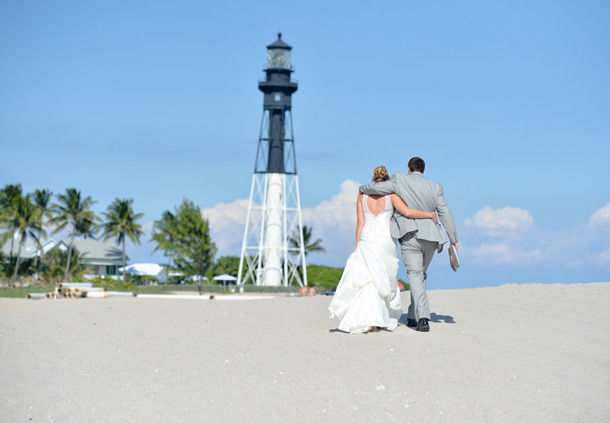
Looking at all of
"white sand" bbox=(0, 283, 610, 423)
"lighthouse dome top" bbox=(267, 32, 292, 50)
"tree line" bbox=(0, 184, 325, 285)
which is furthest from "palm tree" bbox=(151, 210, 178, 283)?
"white sand" bbox=(0, 283, 610, 423)

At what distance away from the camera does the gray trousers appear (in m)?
9.46

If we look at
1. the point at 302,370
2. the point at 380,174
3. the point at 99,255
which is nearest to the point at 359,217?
the point at 380,174

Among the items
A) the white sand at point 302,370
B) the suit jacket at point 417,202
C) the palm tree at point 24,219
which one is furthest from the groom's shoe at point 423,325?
the palm tree at point 24,219

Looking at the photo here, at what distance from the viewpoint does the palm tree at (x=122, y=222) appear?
84.8 m

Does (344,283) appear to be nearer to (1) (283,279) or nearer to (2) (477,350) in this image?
(2) (477,350)

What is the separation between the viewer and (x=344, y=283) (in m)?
9.41

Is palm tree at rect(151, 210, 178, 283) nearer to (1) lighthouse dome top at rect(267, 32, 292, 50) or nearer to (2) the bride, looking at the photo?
(1) lighthouse dome top at rect(267, 32, 292, 50)

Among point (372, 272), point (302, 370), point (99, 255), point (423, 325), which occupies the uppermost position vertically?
point (99, 255)

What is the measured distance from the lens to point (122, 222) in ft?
277

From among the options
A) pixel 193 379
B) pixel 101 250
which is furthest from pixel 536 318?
pixel 101 250

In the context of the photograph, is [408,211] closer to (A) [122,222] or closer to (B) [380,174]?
(B) [380,174]

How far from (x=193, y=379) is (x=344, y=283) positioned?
10.2 feet

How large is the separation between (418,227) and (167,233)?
2871 inches

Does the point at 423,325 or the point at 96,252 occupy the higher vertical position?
the point at 96,252
